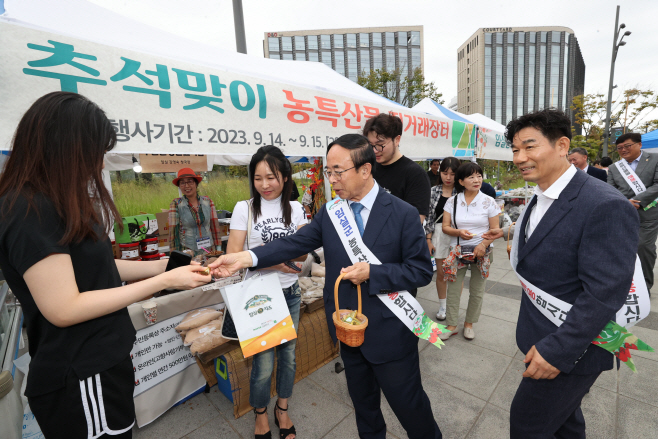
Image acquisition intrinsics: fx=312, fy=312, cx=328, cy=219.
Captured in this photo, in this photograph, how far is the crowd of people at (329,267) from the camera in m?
1.06

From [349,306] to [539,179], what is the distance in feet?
3.66

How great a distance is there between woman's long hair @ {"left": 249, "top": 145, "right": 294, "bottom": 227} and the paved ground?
5.11 ft

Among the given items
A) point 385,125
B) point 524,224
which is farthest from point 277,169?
point 524,224

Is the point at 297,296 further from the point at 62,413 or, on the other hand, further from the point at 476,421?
the point at 476,421

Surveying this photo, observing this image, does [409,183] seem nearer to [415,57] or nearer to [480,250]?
[480,250]

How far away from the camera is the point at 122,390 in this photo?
4.25 feet

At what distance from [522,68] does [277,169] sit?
80.5 meters

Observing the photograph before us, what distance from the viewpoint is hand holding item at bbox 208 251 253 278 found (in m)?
1.67

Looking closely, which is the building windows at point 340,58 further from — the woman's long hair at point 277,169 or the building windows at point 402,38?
the woman's long hair at point 277,169

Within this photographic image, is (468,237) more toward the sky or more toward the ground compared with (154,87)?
more toward the ground

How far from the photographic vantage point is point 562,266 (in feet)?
4.38

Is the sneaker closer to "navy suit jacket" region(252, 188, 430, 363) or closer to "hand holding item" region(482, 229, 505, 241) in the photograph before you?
"hand holding item" region(482, 229, 505, 241)

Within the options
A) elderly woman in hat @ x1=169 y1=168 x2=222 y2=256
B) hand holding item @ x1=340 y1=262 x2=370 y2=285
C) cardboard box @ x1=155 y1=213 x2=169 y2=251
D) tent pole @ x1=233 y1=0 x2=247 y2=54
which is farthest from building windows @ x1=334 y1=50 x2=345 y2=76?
hand holding item @ x1=340 y1=262 x2=370 y2=285

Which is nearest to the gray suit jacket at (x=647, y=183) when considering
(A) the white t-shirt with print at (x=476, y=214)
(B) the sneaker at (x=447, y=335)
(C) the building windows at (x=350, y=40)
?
(A) the white t-shirt with print at (x=476, y=214)
